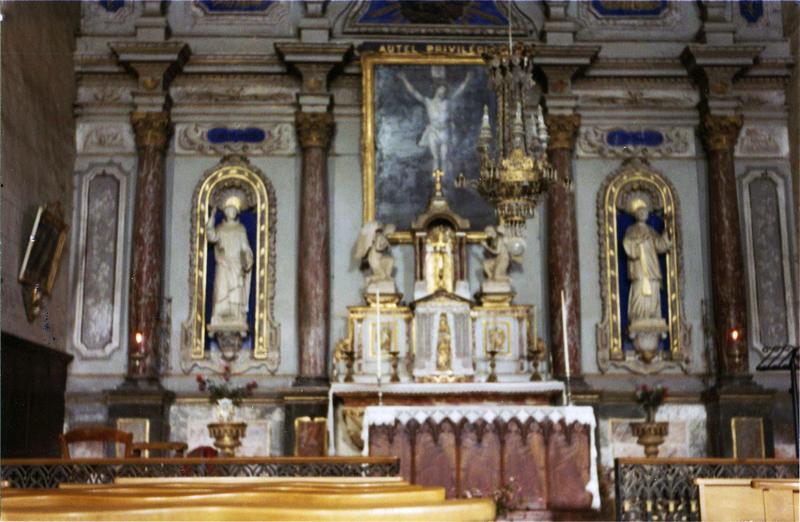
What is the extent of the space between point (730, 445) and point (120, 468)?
747 centimetres

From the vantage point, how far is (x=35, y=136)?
37.9ft

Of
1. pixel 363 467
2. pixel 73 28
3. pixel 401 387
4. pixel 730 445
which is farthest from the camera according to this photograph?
pixel 73 28

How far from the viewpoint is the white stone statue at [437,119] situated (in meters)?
13.2

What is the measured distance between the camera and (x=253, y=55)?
1325 cm

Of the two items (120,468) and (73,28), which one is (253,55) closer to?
(73,28)

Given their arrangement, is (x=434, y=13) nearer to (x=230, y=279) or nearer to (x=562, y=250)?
(x=562, y=250)

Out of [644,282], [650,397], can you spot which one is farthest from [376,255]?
[650,397]

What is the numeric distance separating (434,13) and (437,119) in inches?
58.9

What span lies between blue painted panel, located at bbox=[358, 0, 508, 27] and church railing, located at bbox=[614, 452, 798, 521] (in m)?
7.68

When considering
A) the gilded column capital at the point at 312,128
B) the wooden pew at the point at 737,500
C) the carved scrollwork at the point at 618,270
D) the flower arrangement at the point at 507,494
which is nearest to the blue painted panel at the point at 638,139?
the carved scrollwork at the point at 618,270

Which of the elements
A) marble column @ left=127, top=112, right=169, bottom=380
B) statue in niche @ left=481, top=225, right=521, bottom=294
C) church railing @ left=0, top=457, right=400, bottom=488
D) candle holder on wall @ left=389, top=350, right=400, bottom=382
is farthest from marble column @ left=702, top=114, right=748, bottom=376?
marble column @ left=127, top=112, right=169, bottom=380

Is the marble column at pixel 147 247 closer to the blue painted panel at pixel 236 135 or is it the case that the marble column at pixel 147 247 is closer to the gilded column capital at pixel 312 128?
the blue painted panel at pixel 236 135

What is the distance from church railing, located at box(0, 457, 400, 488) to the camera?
7602mm

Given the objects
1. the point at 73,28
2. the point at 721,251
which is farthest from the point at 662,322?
the point at 73,28
